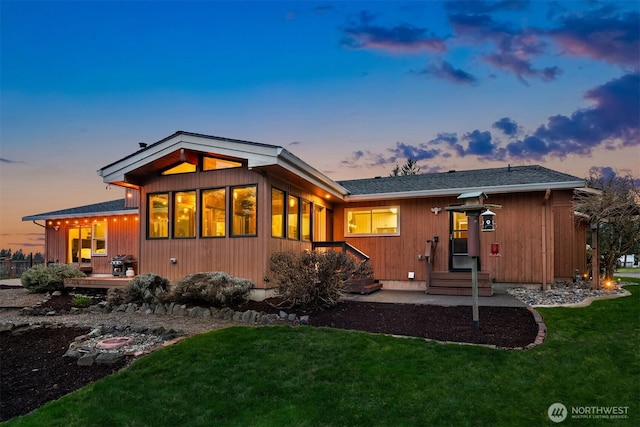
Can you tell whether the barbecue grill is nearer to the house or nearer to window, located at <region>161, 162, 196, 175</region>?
the house

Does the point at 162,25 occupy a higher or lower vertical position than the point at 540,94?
higher

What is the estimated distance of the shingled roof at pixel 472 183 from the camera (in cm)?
1016

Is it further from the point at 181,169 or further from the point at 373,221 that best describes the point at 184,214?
the point at 373,221

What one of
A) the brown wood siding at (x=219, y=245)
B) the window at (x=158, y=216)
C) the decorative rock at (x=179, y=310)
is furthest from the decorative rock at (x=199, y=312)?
the window at (x=158, y=216)

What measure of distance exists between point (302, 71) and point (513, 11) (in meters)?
6.10

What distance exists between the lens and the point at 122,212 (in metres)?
15.5

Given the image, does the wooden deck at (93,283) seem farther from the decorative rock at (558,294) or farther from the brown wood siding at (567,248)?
the brown wood siding at (567,248)

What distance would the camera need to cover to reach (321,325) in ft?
21.0

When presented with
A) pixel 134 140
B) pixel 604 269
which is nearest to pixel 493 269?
pixel 604 269

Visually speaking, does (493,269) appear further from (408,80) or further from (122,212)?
(122,212)

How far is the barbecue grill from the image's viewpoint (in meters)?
14.5

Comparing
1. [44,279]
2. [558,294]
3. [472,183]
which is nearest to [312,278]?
[558,294]

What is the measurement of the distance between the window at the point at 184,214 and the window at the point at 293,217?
2.37 metres

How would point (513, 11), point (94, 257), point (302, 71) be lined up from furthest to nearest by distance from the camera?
point (94, 257)
point (302, 71)
point (513, 11)
